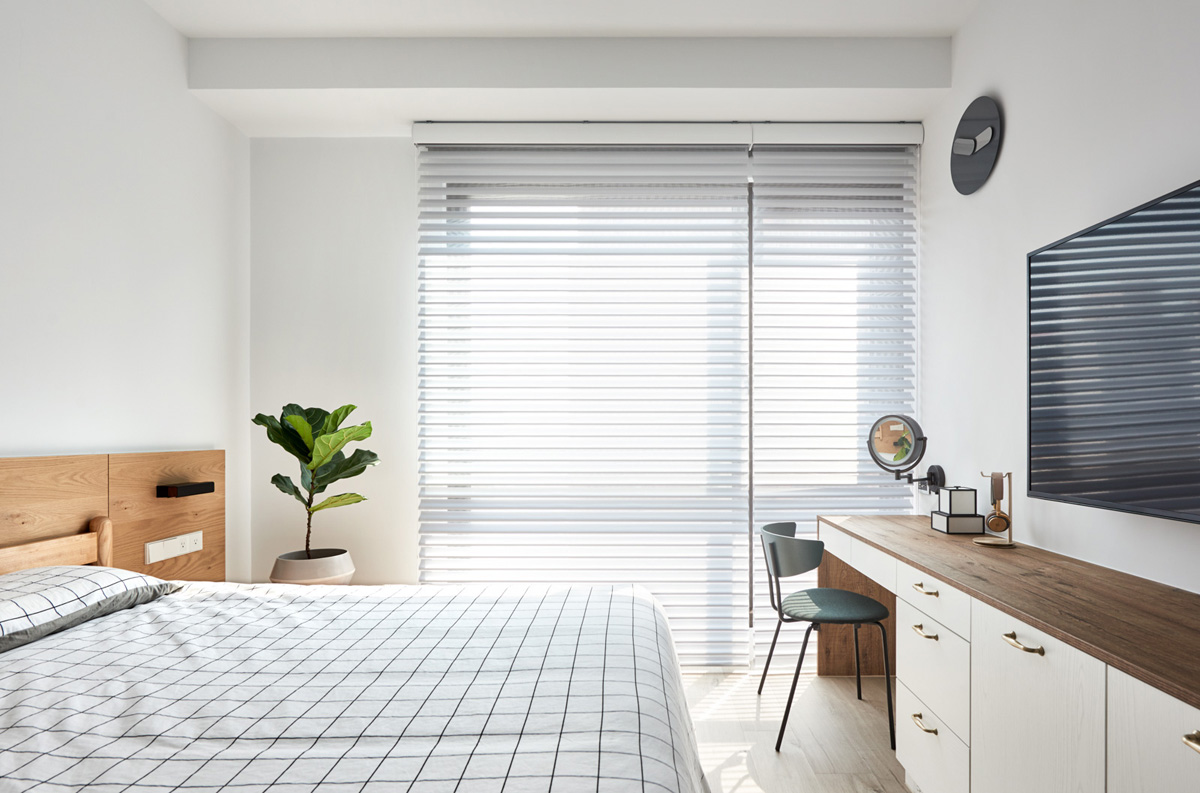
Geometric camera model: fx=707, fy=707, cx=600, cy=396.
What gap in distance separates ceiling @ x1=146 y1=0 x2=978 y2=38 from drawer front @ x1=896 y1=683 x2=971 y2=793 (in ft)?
8.38

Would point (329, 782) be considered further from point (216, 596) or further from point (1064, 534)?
point (1064, 534)

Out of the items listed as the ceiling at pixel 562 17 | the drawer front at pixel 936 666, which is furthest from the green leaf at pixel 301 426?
the drawer front at pixel 936 666

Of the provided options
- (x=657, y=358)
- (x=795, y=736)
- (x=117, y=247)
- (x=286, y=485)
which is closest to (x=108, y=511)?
(x=286, y=485)

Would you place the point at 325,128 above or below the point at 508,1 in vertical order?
below

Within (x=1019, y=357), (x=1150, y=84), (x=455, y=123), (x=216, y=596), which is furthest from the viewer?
(x=455, y=123)

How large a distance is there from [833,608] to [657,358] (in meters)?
1.40

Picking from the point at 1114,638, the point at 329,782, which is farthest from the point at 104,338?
the point at 1114,638

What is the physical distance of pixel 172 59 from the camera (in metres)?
2.94

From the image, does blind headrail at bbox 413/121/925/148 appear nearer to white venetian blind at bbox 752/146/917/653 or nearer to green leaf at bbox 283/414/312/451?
white venetian blind at bbox 752/146/917/653

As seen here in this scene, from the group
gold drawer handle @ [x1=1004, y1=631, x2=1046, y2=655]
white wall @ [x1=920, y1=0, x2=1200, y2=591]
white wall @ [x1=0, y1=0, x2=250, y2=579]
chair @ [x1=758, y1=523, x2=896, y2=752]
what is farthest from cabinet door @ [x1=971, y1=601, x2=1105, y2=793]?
white wall @ [x1=0, y1=0, x2=250, y2=579]

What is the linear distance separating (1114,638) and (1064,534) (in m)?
1.04

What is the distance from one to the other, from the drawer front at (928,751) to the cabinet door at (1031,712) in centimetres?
8

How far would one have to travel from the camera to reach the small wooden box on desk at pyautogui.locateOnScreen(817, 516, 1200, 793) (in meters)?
1.14

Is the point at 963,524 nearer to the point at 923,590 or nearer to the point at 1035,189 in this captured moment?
the point at 923,590
